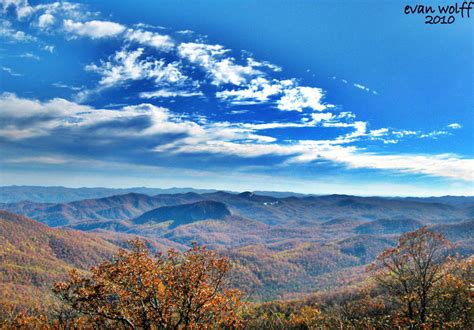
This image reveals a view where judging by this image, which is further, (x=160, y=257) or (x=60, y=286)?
(x=160, y=257)

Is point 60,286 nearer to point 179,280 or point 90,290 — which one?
point 90,290

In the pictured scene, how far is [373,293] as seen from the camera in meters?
165

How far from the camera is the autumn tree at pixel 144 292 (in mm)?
22172

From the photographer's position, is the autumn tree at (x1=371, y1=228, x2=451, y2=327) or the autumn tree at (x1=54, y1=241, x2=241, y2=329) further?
the autumn tree at (x1=371, y1=228, x2=451, y2=327)

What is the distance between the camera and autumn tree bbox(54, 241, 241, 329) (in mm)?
22172

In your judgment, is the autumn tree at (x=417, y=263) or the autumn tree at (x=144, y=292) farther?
the autumn tree at (x=417, y=263)

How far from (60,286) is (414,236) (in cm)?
3547

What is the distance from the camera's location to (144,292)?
21.7 m

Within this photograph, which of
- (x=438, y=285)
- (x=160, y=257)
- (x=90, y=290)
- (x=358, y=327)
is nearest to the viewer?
(x=90, y=290)

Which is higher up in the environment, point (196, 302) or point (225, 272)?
point (225, 272)

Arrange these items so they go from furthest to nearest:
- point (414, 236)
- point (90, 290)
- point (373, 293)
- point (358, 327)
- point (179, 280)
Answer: point (373, 293) → point (414, 236) → point (358, 327) → point (179, 280) → point (90, 290)

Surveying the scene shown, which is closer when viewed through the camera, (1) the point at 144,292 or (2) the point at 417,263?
(1) the point at 144,292

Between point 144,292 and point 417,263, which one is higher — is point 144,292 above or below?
above

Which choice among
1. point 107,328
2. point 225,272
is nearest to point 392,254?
point 225,272
